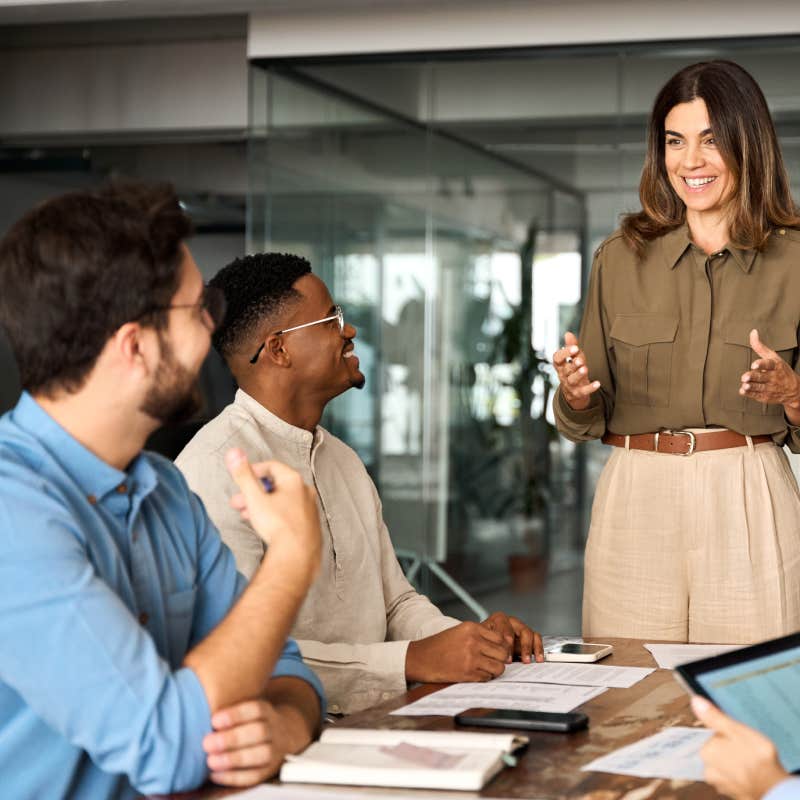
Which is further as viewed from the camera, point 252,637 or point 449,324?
point 449,324

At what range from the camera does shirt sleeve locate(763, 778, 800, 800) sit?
1.28m

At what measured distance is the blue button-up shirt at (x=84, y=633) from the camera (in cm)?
144

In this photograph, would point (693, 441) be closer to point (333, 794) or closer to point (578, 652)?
point (578, 652)

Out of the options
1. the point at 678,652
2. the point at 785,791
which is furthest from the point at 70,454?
the point at 678,652

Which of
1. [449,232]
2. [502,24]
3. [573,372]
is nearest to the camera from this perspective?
[573,372]

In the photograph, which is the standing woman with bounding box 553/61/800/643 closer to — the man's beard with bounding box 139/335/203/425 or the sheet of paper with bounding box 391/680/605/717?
the sheet of paper with bounding box 391/680/605/717

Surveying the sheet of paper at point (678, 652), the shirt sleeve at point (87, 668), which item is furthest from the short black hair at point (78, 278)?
the sheet of paper at point (678, 652)

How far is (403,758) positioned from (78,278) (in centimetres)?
70

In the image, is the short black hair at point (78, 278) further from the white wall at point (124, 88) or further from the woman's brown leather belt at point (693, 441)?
the white wall at point (124, 88)

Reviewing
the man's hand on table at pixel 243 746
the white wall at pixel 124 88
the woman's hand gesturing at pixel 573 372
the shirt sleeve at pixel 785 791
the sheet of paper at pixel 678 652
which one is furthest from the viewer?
the white wall at pixel 124 88

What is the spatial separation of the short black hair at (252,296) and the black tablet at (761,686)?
1.43 m

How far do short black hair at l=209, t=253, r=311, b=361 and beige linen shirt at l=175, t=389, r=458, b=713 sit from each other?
0.14m

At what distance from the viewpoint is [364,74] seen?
5824 mm

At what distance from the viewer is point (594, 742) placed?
166 centimetres
